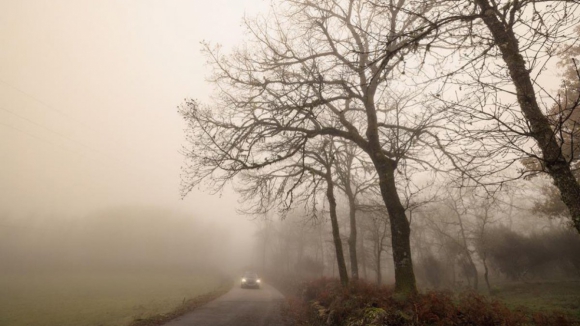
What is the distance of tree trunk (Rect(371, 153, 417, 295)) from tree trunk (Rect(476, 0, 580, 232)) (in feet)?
15.7

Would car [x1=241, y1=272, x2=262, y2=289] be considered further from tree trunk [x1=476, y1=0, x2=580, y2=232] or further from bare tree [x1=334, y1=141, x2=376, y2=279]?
tree trunk [x1=476, y1=0, x2=580, y2=232]

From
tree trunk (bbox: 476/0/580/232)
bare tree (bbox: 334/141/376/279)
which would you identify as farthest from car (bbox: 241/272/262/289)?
tree trunk (bbox: 476/0/580/232)

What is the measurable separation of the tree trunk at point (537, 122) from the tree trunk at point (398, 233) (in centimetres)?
478

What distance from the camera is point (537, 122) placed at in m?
4.00

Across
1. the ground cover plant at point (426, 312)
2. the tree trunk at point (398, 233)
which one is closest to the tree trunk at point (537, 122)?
the ground cover plant at point (426, 312)

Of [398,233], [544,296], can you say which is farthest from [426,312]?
[544,296]

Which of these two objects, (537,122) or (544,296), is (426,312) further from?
(544,296)

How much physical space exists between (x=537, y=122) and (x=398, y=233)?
5.40 m

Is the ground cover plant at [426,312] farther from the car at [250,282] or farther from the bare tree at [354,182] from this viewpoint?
the car at [250,282]

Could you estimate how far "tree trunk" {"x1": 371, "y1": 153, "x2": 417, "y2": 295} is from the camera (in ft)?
26.3

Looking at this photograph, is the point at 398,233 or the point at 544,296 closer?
the point at 398,233

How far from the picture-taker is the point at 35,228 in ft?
164

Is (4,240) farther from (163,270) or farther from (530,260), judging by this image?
(530,260)

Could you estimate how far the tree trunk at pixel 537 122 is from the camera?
3748 mm
